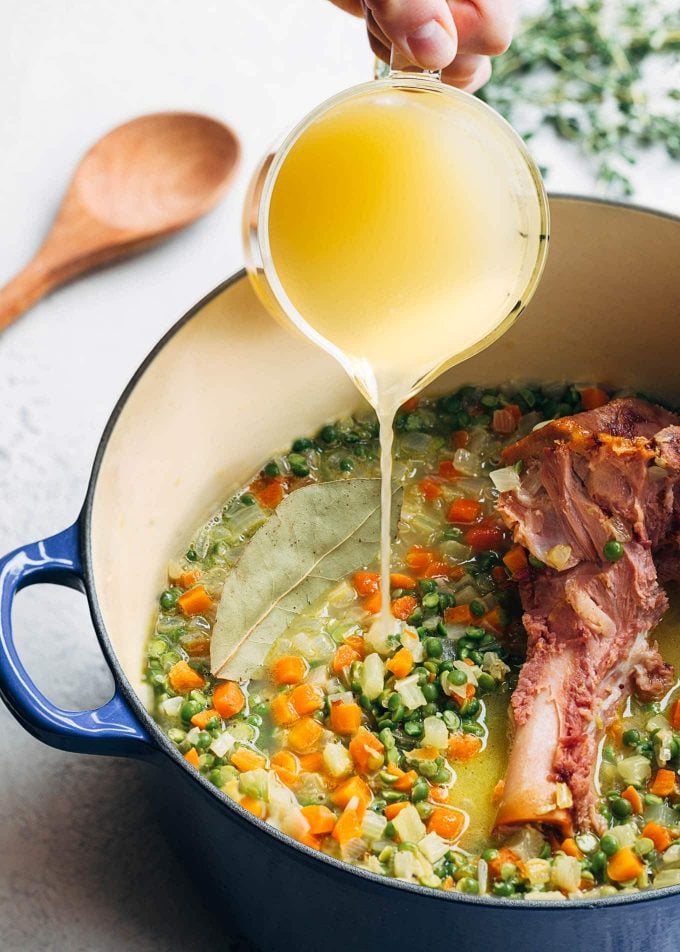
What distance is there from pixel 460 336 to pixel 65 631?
1386 mm

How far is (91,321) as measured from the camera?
154 inches

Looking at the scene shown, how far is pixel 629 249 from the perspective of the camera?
11.2ft

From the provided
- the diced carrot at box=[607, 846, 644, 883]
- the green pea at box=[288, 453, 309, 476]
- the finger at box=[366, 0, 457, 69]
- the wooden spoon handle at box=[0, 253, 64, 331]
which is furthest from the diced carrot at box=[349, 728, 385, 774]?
the wooden spoon handle at box=[0, 253, 64, 331]

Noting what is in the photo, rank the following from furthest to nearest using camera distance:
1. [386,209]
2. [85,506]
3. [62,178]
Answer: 1. [62,178]
2. [386,209]
3. [85,506]

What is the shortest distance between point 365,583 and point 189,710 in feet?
1.99

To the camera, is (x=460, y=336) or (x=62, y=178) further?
(x=62, y=178)

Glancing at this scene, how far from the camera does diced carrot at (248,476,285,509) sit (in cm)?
344

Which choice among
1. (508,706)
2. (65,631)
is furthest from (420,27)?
(65,631)

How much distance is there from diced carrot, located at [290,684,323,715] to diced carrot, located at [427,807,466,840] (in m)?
0.39

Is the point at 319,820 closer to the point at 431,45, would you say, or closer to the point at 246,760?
the point at 246,760

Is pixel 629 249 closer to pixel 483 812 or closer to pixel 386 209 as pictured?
pixel 386 209

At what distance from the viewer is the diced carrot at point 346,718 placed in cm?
288

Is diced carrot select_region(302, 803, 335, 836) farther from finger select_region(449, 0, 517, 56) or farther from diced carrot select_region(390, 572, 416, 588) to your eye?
finger select_region(449, 0, 517, 56)

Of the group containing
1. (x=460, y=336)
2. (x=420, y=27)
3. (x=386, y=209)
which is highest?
(x=420, y=27)
